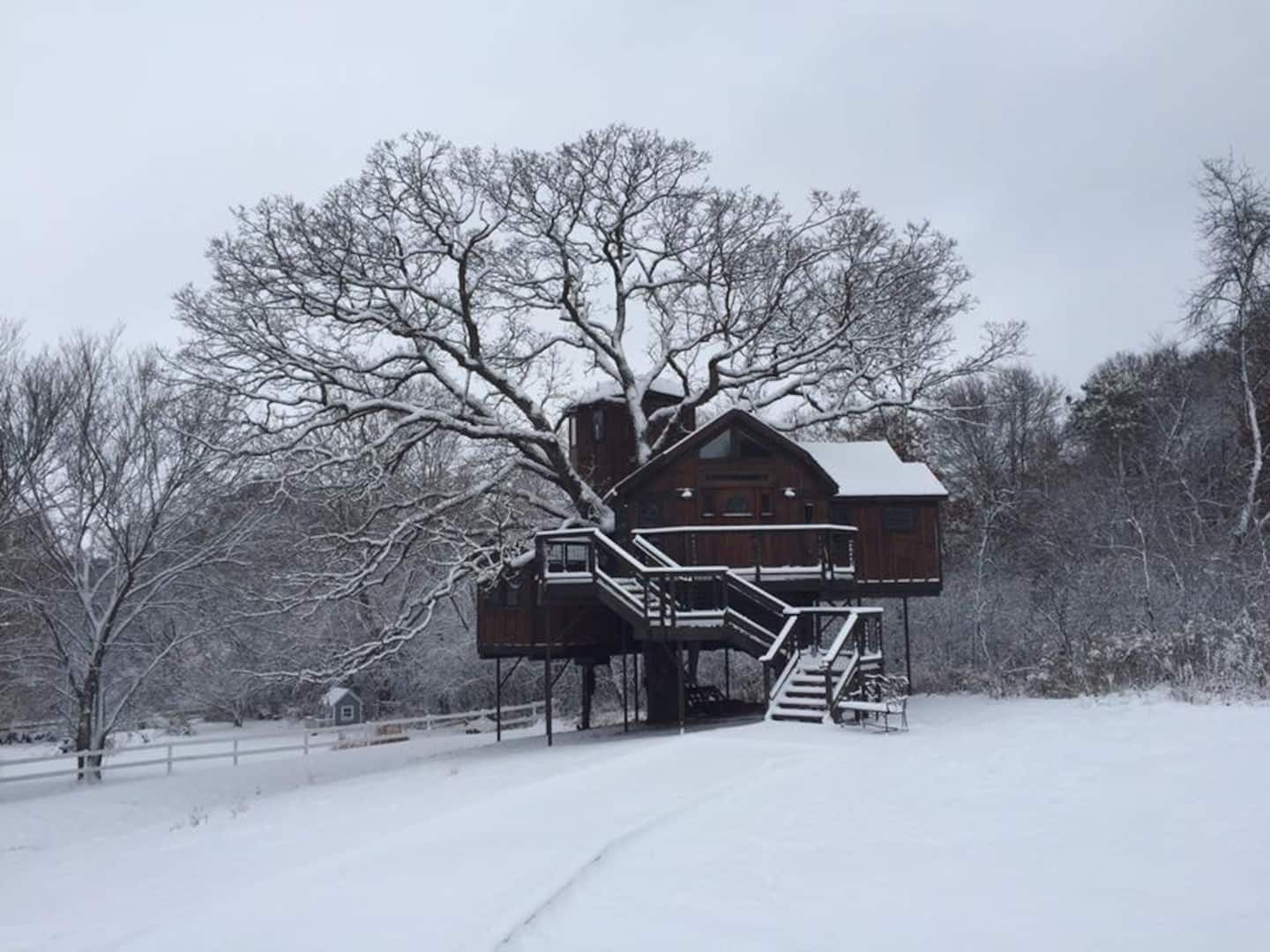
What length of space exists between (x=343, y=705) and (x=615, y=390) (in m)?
17.7

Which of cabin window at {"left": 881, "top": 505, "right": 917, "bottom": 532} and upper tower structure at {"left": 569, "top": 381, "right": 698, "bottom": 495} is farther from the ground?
upper tower structure at {"left": 569, "top": 381, "right": 698, "bottom": 495}

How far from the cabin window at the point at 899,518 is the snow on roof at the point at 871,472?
1.47ft

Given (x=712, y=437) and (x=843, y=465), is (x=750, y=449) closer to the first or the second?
(x=712, y=437)

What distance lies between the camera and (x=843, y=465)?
26469 mm

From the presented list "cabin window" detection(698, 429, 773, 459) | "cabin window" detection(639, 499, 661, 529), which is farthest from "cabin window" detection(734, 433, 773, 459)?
"cabin window" detection(639, 499, 661, 529)

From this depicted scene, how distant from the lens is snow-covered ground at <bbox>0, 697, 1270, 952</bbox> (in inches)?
276

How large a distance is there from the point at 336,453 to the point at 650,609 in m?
8.41

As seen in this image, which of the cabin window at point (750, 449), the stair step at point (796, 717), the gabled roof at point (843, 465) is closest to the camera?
the stair step at point (796, 717)

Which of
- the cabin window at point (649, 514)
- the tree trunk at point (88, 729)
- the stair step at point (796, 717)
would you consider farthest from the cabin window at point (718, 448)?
the tree trunk at point (88, 729)

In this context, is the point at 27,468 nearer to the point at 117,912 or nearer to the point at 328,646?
the point at 328,646

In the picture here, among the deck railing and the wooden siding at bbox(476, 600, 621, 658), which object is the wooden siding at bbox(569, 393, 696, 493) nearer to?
the wooden siding at bbox(476, 600, 621, 658)

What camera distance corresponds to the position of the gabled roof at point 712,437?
2386cm

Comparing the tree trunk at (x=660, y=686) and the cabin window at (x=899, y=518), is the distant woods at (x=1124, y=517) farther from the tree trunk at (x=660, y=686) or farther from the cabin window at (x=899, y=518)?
the tree trunk at (x=660, y=686)

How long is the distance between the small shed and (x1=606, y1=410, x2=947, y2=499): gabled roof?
1767 cm
